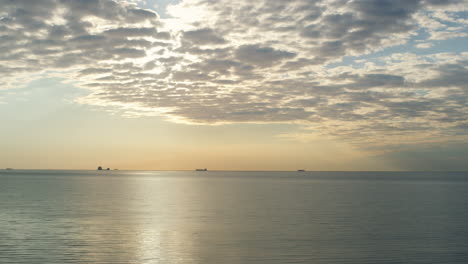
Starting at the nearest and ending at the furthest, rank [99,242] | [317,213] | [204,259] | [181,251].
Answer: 1. [204,259]
2. [181,251]
3. [99,242]
4. [317,213]

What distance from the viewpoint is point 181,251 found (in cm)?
3086

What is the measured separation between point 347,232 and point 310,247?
8850 millimetres

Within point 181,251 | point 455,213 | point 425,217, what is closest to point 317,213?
point 425,217

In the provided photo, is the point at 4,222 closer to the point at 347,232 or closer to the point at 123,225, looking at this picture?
the point at 123,225

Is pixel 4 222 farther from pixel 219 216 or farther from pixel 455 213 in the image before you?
pixel 455 213

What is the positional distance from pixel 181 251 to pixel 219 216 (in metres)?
22.2

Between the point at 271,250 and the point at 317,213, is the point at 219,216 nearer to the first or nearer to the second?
the point at 317,213

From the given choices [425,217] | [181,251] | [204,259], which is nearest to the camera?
[204,259]

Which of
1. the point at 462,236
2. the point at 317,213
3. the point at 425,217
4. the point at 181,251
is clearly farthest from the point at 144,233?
the point at 425,217

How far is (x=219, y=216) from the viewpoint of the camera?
174 ft

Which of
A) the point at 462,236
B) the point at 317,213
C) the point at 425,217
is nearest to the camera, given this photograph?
the point at 462,236

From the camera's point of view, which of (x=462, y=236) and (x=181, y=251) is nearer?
(x=181, y=251)

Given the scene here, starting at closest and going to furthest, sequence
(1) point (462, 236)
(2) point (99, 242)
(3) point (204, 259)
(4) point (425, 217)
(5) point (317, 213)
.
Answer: (3) point (204, 259), (2) point (99, 242), (1) point (462, 236), (4) point (425, 217), (5) point (317, 213)

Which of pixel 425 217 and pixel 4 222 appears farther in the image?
pixel 425 217
